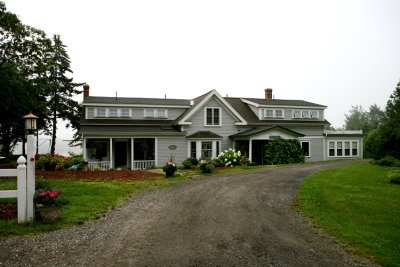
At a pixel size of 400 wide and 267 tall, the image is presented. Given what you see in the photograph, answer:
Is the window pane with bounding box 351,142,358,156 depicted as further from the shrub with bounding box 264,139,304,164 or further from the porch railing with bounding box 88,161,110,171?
the porch railing with bounding box 88,161,110,171

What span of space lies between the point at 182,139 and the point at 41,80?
47.6 ft

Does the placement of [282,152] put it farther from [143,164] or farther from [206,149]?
[143,164]

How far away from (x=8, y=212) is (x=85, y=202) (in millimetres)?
2464

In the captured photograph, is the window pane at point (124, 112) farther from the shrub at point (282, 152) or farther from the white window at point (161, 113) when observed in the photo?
the shrub at point (282, 152)

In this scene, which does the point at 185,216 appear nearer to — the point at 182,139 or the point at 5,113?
the point at 182,139

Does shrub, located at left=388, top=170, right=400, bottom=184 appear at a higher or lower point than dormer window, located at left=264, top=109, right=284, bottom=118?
lower

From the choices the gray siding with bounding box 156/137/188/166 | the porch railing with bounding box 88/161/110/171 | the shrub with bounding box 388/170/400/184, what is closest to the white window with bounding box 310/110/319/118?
the gray siding with bounding box 156/137/188/166

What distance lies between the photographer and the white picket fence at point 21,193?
750 centimetres

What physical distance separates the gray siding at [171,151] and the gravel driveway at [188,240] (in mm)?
15036

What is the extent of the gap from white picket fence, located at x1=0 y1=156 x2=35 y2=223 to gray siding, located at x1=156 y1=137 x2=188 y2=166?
58.8 feet

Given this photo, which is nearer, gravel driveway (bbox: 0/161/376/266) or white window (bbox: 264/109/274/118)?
gravel driveway (bbox: 0/161/376/266)

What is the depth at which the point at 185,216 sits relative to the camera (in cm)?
892

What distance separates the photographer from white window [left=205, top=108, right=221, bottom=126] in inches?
1115

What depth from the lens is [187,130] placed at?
89.8 ft
